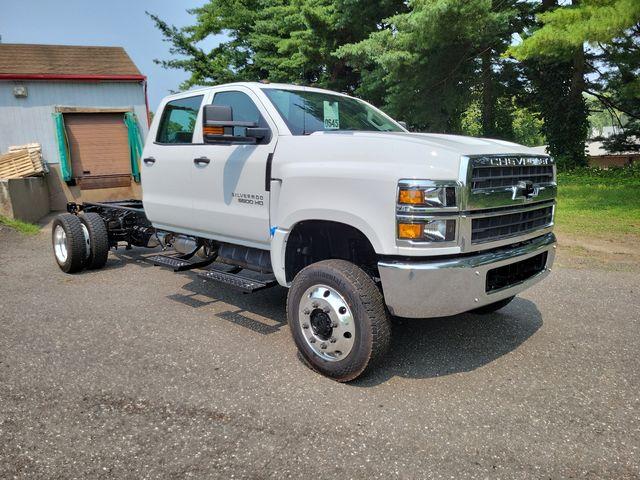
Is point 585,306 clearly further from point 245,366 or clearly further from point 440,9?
point 440,9

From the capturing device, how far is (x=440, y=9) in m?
14.5

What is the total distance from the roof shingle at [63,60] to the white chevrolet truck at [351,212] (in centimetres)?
1310

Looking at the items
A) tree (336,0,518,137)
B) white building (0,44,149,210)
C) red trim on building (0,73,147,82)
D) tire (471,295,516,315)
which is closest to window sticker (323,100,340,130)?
tire (471,295,516,315)

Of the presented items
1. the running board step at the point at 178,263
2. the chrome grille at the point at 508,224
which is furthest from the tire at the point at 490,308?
the running board step at the point at 178,263

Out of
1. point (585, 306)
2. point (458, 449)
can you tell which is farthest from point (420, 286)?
point (585, 306)

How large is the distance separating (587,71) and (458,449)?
23704 mm

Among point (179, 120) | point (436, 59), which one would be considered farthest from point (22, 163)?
point (436, 59)

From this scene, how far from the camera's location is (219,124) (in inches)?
152

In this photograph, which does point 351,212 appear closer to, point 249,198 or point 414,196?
point 414,196

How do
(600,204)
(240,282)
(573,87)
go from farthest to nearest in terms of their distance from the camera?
(573,87), (600,204), (240,282)

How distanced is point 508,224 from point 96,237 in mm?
5229

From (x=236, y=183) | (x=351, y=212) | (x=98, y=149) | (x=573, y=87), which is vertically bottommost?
(x=351, y=212)

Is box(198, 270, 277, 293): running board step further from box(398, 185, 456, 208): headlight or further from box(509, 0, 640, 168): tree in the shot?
box(509, 0, 640, 168): tree

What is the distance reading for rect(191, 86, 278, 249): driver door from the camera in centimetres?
419
